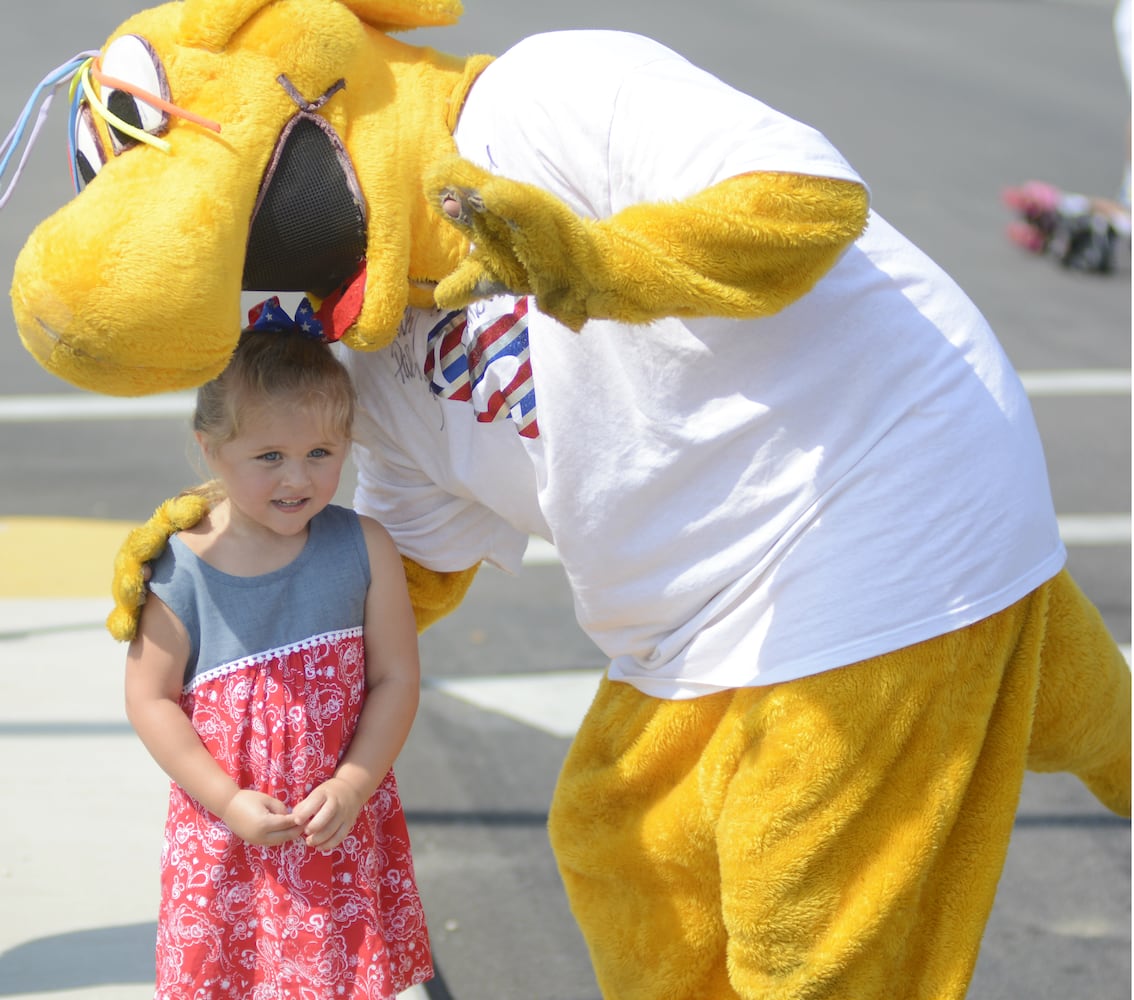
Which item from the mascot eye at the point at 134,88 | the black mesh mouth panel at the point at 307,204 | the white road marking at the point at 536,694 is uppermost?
the mascot eye at the point at 134,88

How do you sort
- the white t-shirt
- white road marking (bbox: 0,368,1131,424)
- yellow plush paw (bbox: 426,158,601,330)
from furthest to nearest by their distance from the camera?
white road marking (bbox: 0,368,1131,424) < the white t-shirt < yellow plush paw (bbox: 426,158,601,330)

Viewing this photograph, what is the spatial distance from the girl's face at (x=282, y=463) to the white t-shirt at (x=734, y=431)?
19 centimetres

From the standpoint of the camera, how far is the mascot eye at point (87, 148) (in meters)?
2.10

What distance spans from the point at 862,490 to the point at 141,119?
107 cm

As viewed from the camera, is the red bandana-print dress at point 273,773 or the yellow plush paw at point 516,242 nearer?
the yellow plush paw at point 516,242

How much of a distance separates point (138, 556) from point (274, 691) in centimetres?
29

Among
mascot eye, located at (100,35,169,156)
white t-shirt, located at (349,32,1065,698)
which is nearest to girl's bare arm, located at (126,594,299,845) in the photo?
white t-shirt, located at (349,32,1065,698)

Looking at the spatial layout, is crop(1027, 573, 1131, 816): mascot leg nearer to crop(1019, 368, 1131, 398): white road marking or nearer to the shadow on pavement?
the shadow on pavement

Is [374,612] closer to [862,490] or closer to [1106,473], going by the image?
[862,490]

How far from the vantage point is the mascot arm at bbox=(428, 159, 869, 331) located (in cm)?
177

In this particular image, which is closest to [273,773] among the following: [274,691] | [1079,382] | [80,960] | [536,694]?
[274,691]

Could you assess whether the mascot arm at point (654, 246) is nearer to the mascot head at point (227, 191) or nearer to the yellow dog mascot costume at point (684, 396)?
the yellow dog mascot costume at point (684, 396)

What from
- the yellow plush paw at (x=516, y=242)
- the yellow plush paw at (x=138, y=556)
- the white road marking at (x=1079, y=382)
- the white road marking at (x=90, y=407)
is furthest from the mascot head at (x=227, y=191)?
the white road marking at (x=1079, y=382)

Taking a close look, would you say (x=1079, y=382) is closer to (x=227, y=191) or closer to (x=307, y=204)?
(x=307, y=204)
